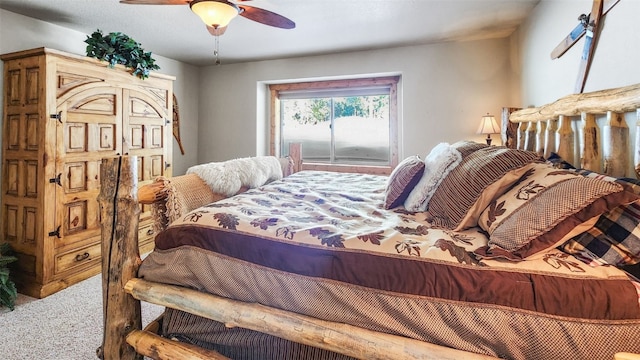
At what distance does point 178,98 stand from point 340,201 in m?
3.68

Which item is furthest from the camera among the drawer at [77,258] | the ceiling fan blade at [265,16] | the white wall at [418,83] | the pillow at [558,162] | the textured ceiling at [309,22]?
the white wall at [418,83]

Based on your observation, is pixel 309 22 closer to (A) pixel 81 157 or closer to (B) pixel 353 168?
(B) pixel 353 168

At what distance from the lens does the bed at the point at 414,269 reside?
93cm

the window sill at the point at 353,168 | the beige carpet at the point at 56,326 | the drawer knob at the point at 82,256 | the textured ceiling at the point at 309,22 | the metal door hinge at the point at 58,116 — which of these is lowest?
the beige carpet at the point at 56,326

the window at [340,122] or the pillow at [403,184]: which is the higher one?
the window at [340,122]

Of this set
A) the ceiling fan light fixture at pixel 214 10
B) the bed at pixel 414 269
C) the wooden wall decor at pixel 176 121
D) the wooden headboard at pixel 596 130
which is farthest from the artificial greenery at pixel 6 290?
the wooden headboard at pixel 596 130

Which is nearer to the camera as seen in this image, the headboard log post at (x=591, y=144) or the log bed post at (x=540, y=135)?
the headboard log post at (x=591, y=144)

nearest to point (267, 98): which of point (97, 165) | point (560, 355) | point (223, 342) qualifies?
point (97, 165)

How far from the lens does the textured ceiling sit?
2652 millimetres

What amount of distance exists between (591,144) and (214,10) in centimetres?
221

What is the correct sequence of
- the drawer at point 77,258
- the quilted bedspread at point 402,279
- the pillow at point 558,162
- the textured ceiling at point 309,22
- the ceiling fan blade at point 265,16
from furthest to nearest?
1. the textured ceiling at point 309,22
2. the drawer at point 77,258
3. the ceiling fan blade at point 265,16
4. the pillow at point 558,162
5. the quilted bedspread at point 402,279

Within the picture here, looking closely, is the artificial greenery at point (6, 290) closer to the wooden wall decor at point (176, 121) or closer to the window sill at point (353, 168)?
the wooden wall decor at point (176, 121)

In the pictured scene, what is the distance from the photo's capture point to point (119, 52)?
2852mm

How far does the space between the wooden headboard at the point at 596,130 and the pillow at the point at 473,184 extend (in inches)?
13.1
